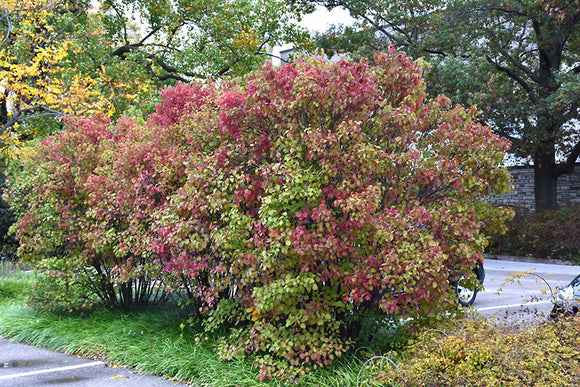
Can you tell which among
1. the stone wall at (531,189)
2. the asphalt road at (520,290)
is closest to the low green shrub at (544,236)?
the asphalt road at (520,290)

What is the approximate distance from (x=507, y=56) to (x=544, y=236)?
6.39m

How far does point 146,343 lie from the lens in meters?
6.52

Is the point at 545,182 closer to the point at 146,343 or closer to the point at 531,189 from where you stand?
the point at 531,189

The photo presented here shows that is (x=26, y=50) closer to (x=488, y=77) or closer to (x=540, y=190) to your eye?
(x=488, y=77)

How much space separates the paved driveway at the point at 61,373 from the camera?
5.74m

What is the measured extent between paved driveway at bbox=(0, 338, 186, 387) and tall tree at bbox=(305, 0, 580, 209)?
13.7 metres

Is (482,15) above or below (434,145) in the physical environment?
above

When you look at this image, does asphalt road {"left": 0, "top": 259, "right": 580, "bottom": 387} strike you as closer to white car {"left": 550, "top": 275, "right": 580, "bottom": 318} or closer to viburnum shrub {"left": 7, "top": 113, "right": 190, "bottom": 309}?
white car {"left": 550, "top": 275, "right": 580, "bottom": 318}

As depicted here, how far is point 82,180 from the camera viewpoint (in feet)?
25.7

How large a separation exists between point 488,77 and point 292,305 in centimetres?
1503

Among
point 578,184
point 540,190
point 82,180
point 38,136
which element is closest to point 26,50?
point 38,136

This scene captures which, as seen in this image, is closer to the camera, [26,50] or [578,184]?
[26,50]

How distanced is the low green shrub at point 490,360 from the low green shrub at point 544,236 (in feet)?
41.0

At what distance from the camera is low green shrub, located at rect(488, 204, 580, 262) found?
56.8ft
